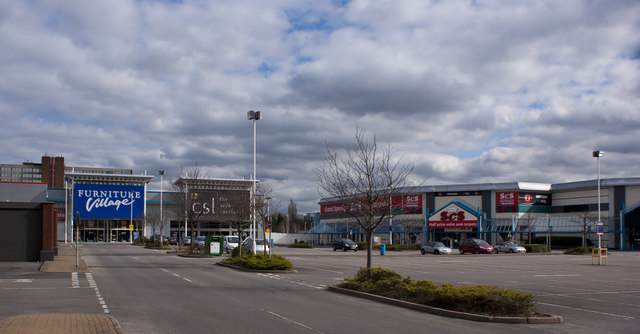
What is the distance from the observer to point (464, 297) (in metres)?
13.9

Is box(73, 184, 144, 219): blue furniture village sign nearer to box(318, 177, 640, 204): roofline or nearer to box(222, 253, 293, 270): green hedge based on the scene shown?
box(318, 177, 640, 204): roofline

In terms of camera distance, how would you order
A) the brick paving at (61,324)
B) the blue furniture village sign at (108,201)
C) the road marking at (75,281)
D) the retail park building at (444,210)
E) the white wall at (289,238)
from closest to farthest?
1. the brick paving at (61,324)
2. the road marking at (75,281)
3. the retail park building at (444,210)
4. the blue furniture village sign at (108,201)
5. the white wall at (289,238)

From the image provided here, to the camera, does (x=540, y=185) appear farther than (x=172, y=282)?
Yes

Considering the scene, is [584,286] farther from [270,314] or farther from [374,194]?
[270,314]

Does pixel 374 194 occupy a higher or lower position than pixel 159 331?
higher

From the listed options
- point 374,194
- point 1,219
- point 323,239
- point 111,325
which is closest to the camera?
point 111,325

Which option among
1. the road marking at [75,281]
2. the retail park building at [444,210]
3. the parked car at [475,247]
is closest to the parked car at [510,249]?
the parked car at [475,247]

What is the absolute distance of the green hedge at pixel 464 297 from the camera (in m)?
13.3

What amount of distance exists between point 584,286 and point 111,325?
18080mm

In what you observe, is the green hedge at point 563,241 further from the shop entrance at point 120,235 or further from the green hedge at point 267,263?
the shop entrance at point 120,235

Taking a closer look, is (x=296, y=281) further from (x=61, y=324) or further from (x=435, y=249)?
(x=435, y=249)

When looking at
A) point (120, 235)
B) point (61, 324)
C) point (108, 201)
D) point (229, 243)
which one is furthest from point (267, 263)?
point (120, 235)

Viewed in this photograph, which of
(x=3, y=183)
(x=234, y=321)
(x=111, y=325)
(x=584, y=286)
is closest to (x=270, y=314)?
(x=234, y=321)

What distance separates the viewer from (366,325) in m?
12.0
